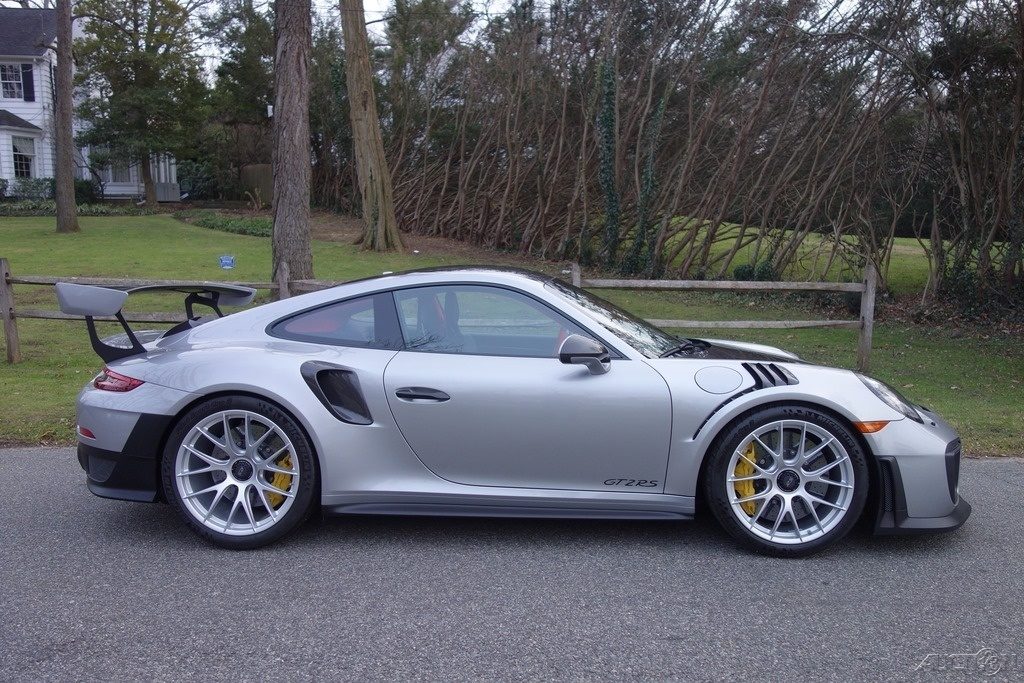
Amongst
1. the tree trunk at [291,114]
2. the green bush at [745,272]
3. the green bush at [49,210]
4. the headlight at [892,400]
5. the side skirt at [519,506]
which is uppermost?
the tree trunk at [291,114]

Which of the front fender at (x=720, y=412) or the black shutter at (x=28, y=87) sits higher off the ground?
the black shutter at (x=28, y=87)

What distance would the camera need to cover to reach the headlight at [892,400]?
436 cm

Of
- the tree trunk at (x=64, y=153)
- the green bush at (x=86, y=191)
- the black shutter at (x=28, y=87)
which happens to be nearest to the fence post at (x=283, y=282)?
the tree trunk at (x=64, y=153)

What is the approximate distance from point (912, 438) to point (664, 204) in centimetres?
1356

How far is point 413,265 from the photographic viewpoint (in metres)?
19.8

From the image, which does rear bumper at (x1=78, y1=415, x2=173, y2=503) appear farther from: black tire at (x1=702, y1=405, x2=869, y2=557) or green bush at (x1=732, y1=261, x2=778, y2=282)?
green bush at (x1=732, y1=261, x2=778, y2=282)

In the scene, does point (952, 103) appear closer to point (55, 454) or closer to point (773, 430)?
point (773, 430)

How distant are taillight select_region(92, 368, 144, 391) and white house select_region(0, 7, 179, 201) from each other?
36639mm

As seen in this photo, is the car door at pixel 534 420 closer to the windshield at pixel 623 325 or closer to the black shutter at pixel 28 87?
the windshield at pixel 623 325

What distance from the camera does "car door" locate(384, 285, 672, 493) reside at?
4.23m

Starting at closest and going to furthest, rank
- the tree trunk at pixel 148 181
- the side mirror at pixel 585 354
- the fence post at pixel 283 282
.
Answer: the side mirror at pixel 585 354
the fence post at pixel 283 282
the tree trunk at pixel 148 181

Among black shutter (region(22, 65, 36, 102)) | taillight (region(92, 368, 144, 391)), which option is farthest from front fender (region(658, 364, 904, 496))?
black shutter (region(22, 65, 36, 102))

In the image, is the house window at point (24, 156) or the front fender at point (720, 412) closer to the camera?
the front fender at point (720, 412)

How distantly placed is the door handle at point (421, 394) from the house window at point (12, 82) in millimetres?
43550
